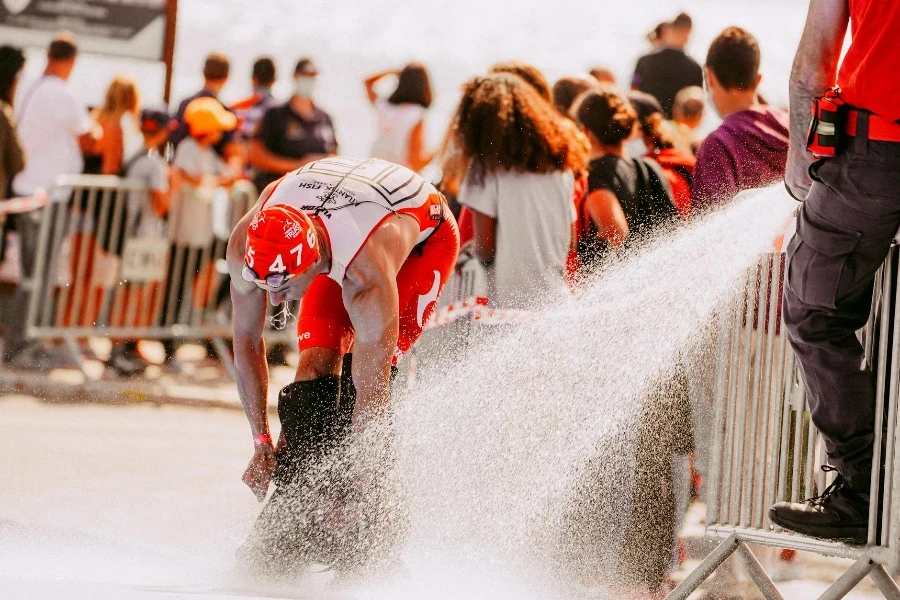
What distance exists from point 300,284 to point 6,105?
503 centimetres

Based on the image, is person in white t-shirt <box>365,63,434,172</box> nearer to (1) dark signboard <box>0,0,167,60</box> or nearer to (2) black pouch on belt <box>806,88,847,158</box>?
(1) dark signboard <box>0,0,167,60</box>

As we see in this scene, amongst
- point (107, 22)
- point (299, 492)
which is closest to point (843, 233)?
point (299, 492)

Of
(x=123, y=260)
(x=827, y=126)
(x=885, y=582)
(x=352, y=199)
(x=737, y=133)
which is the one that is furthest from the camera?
(x=123, y=260)

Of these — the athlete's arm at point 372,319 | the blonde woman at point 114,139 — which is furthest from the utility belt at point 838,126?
the blonde woman at point 114,139

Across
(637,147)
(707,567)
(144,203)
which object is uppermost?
(637,147)

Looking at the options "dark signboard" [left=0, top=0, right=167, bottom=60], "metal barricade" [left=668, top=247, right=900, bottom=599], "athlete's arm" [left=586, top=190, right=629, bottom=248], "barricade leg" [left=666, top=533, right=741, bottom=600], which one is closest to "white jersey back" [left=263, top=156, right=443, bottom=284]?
"athlete's arm" [left=586, top=190, right=629, bottom=248]

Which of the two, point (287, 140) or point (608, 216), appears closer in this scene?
point (608, 216)

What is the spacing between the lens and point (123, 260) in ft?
28.1

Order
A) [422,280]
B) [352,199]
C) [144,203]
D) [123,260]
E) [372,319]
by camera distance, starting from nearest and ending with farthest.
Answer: [372,319] < [352,199] < [422,280] < [123,260] < [144,203]

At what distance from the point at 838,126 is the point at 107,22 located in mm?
7807

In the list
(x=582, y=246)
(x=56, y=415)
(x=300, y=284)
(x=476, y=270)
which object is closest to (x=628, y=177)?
(x=582, y=246)

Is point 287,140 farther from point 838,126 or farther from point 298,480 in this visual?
point 838,126

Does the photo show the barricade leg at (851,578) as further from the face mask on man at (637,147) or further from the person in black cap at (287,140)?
the person in black cap at (287,140)

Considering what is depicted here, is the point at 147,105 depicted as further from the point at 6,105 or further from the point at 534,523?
the point at 534,523
